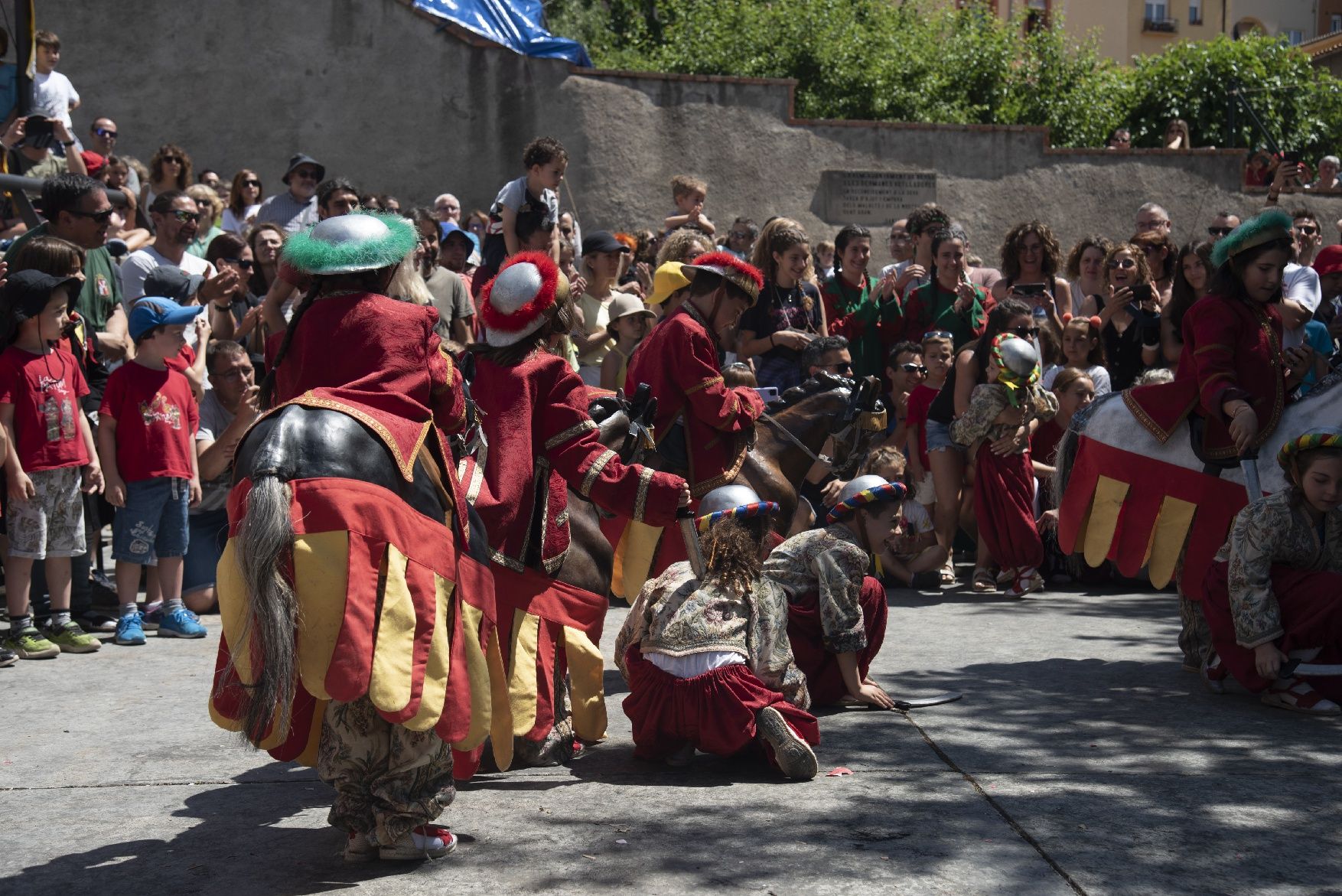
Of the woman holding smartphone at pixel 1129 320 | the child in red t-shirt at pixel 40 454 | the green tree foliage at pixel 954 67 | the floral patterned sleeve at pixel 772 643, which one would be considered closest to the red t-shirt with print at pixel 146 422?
the child in red t-shirt at pixel 40 454

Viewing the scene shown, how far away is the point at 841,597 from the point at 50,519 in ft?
12.8

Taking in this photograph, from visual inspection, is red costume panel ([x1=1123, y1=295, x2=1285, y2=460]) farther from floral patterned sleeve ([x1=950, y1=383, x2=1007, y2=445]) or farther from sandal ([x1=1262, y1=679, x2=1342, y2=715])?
floral patterned sleeve ([x1=950, y1=383, x2=1007, y2=445])

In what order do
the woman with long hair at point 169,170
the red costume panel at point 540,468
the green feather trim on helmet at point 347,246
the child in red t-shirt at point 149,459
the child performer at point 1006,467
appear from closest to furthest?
the green feather trim on helmet at point 347,246, the red costume panel at point 540,468, the child in red t-shirt at point 149,459, the child performer at point 1006,467, the woman with long hair at point 169,170

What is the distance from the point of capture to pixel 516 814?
15.7 feet

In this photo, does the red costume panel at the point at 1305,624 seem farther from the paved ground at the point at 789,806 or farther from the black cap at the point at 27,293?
the black cap at the point at 27,293

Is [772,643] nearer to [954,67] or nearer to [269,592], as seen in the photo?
[269,592]

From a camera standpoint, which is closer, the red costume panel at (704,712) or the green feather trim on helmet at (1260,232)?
the red costume panel at (704,712)

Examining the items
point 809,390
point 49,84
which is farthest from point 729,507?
point 49,84

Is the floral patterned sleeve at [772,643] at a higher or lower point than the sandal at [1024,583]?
higher

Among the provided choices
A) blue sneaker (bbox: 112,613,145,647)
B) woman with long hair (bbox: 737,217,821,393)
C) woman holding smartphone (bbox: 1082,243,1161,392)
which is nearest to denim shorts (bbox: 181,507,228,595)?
blue sneaker (bbox: 112,613,145,647)

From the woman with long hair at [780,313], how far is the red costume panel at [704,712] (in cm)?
428

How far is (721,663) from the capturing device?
5191mm

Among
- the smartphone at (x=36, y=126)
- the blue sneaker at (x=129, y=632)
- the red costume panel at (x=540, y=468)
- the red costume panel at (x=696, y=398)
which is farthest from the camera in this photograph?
the smartphone at (x=36, y=126)

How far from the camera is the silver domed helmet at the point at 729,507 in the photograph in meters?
5.52
